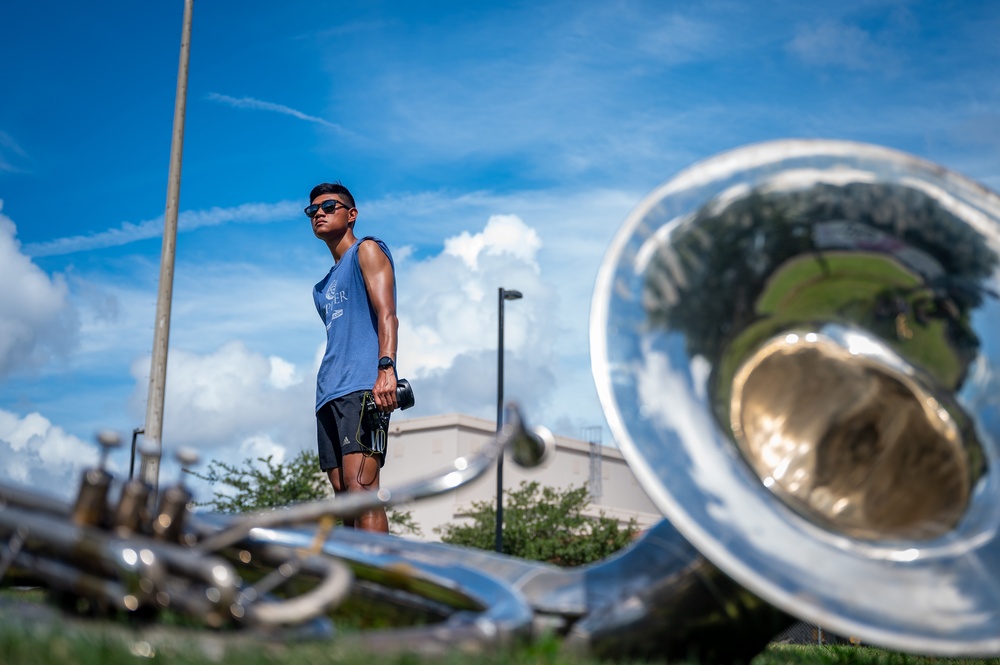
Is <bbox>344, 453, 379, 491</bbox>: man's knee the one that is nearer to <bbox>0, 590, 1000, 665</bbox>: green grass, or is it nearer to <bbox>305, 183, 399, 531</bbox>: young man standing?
<bbox>305, 183, 399, 531</bbox>: young man standing

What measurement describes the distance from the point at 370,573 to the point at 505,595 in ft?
1.44

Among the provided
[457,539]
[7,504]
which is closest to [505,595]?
[7,504]

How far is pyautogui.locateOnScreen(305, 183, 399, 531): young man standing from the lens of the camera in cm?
480

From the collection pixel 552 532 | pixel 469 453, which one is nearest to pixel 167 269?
pixel 552 532

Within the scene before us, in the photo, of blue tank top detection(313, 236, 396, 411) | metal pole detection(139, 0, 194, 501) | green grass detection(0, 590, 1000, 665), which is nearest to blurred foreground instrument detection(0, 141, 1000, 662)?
green grass detection(0, 590, 1000, 665)

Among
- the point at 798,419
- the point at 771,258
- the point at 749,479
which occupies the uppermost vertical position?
the point at 771,258

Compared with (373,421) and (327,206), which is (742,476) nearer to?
(373,421)

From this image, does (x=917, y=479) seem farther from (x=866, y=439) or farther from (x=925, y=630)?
(x=925, y=630)

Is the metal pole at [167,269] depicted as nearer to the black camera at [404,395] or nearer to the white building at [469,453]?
the black camera at [404,395]

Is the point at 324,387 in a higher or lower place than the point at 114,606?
higher

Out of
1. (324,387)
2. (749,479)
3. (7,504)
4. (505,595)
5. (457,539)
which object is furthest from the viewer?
(457,539)

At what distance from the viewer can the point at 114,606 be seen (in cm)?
198

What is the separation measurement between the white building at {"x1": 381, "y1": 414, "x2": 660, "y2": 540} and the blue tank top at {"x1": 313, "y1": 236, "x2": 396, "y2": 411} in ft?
77.7

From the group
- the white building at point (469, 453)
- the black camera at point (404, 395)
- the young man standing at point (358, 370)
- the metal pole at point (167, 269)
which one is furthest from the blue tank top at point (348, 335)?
the white building at point (469, 453)
